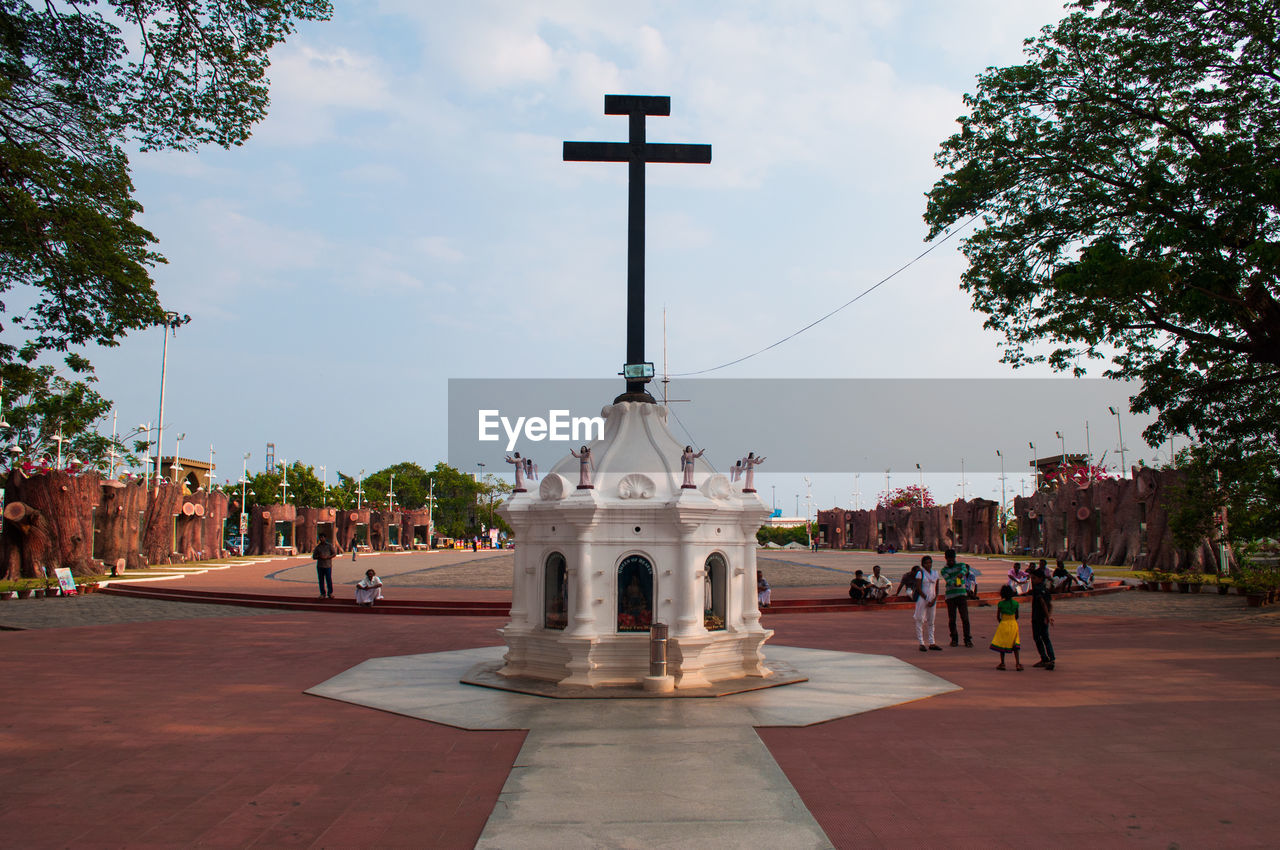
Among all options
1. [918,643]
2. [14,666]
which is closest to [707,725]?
[918,643]

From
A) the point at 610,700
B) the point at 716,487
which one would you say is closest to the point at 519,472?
the point at 716,487

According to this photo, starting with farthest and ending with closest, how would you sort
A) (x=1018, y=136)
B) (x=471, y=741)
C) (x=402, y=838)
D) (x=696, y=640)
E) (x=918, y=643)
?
1. (x=1018, y=136)
2. (x=918, y=643)
3. (x=696, y=640)
4. (x=471, y=741)
5. (x=402, y=838)

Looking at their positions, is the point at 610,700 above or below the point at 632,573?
below

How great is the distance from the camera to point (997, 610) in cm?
1577

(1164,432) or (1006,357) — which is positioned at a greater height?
(1006,357)

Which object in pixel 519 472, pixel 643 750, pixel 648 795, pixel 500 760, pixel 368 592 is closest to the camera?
pixel 648 795

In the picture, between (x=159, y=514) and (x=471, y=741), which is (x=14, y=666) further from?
(x=159, y=514)

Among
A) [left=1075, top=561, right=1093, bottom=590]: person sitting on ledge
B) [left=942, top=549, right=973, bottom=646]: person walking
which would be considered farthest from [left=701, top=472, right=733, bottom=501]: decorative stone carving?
[left=1075, top=561, right=1093, bottom=590]: person sitting on ledge

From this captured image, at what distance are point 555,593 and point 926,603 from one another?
7.05m

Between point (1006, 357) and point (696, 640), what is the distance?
459 inches

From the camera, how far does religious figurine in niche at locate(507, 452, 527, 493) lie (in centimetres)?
1265

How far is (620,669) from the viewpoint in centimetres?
1122

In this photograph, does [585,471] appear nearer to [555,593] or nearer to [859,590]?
[555,593]

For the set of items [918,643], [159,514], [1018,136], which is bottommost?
[918,643]
